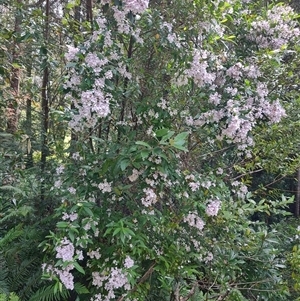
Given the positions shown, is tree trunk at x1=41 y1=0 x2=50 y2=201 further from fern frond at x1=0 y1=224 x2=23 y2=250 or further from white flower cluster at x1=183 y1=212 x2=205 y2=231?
white flower cluster at x1=183 y1=212 x2=205 y2=231

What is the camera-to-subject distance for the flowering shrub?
1.78m

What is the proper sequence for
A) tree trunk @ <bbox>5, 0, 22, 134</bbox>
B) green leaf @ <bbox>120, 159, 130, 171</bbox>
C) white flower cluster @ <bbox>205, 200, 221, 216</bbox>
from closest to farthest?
green leaf @ <bbox>120, 159, 130, 171</bbox> < white flower cluster @ <bbox>205, 200, 221, 216</bbox> < tree trunk @ <bbox>5, 0, 22, 134</bbox>

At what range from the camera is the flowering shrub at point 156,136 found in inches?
70.1

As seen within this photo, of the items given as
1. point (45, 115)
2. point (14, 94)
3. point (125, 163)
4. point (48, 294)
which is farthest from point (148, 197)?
point (14, 94)

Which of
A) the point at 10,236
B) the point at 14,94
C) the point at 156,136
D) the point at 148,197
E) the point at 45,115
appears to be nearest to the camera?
the point at 156,136

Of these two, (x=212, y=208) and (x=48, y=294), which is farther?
(x=48, y=294)

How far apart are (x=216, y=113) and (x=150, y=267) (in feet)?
3.44

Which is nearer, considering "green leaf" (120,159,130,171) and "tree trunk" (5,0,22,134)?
"green leaf" (120,159,130,171)

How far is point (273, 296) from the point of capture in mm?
2750

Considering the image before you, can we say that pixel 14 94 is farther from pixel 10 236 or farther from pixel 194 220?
pixel 194 220

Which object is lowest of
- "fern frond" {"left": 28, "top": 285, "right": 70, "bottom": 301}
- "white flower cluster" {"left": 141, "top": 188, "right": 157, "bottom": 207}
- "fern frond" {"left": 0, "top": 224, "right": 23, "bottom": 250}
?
"fern frond" {"left": 28, "top": 285, "right": 70, "bottom": 301}

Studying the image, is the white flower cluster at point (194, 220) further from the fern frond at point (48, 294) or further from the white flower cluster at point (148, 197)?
the fern frond at point (48, 294)

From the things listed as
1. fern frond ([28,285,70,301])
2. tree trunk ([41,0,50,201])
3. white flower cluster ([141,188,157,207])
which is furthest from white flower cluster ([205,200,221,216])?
tree trunk ([41,0,50,201])

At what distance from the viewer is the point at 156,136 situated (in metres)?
1.58
